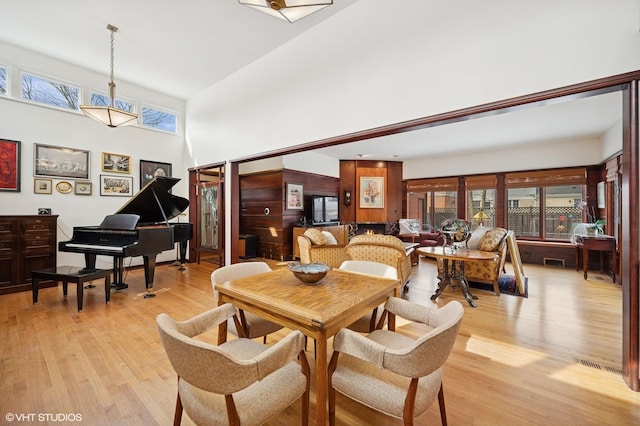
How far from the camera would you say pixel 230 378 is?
3.38ft

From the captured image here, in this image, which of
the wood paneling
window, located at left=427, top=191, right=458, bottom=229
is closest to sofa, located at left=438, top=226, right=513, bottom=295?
window, located at left=427, top=191, right=458, bottom=229

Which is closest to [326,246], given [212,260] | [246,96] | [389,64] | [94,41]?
[389,64]

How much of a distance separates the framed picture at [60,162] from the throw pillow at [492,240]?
290 inches

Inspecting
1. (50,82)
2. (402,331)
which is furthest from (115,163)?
(402,331)

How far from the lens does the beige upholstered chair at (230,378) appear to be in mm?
1018

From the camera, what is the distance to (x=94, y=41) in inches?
165

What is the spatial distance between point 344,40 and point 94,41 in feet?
13.1

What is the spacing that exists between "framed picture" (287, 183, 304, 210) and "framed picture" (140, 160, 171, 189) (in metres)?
2.87

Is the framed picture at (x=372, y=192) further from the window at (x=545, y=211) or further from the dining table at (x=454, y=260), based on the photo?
the dining table at (x=454, y=260)

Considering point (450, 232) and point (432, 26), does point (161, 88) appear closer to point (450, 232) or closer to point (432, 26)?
point (432, 26)

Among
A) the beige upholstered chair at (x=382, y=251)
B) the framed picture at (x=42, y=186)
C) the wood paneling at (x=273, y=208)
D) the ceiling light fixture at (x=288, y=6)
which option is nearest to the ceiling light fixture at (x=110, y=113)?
the framed picture at (x=42, y=186)

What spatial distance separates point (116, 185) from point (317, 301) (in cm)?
571

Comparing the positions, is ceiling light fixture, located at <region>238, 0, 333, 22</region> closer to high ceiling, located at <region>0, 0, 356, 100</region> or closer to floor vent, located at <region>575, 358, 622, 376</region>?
high ceiling, located at <region>0, 0, 356, 100</region>

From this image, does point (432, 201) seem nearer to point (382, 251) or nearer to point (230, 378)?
point (382, 251)
